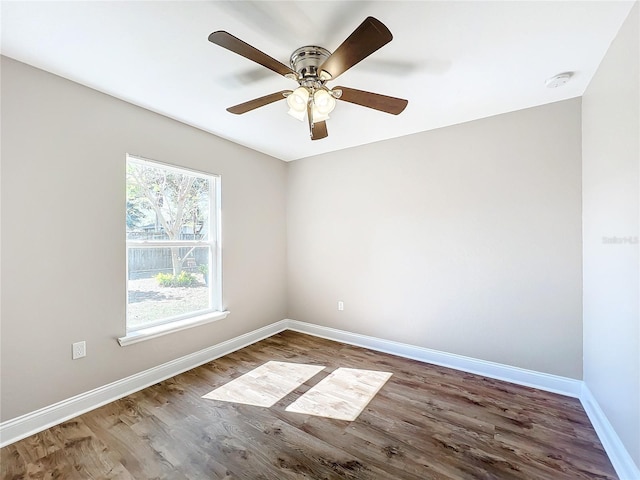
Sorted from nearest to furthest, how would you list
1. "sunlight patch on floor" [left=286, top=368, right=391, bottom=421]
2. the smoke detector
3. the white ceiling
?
the white ceiling → the smoke detector → "sunlight patch on floor" [left=286, top=368, right=391, bottom=421]

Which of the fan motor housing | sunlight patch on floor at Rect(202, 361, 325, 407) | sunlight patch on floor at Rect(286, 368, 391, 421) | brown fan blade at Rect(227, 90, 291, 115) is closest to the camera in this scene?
the fan motor housing

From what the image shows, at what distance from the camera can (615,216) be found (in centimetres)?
166

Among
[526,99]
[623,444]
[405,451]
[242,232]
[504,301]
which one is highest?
[526,99]

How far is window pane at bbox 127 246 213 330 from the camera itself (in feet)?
8.18

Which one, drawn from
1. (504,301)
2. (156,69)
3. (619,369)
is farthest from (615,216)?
(156,69)

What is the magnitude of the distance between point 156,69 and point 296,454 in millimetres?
2714

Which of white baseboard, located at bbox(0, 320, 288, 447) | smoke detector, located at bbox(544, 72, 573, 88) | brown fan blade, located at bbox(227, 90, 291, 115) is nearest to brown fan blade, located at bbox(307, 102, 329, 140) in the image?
brown fan blade, located at bbox(227, 90, 291, 115)

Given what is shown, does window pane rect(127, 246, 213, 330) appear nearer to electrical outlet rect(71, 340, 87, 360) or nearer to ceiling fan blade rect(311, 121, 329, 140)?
electrical outlet rect(71, 340, 87, 360)

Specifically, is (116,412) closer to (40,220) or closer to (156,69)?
(40,220)

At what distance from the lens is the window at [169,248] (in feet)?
8.17

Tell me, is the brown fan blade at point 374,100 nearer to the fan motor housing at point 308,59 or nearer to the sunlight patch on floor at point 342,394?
the fan motor housing at point 308,59

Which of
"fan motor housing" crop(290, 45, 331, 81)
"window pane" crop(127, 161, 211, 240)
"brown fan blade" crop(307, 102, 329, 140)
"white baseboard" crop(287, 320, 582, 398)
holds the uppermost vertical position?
"fan motor housing" crop(290, 45, 331, 81)

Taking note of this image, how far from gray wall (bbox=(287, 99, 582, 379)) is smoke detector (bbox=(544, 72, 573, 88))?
37 centimetres

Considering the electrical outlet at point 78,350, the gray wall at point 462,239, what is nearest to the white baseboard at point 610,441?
the gray wall at point 462,239
